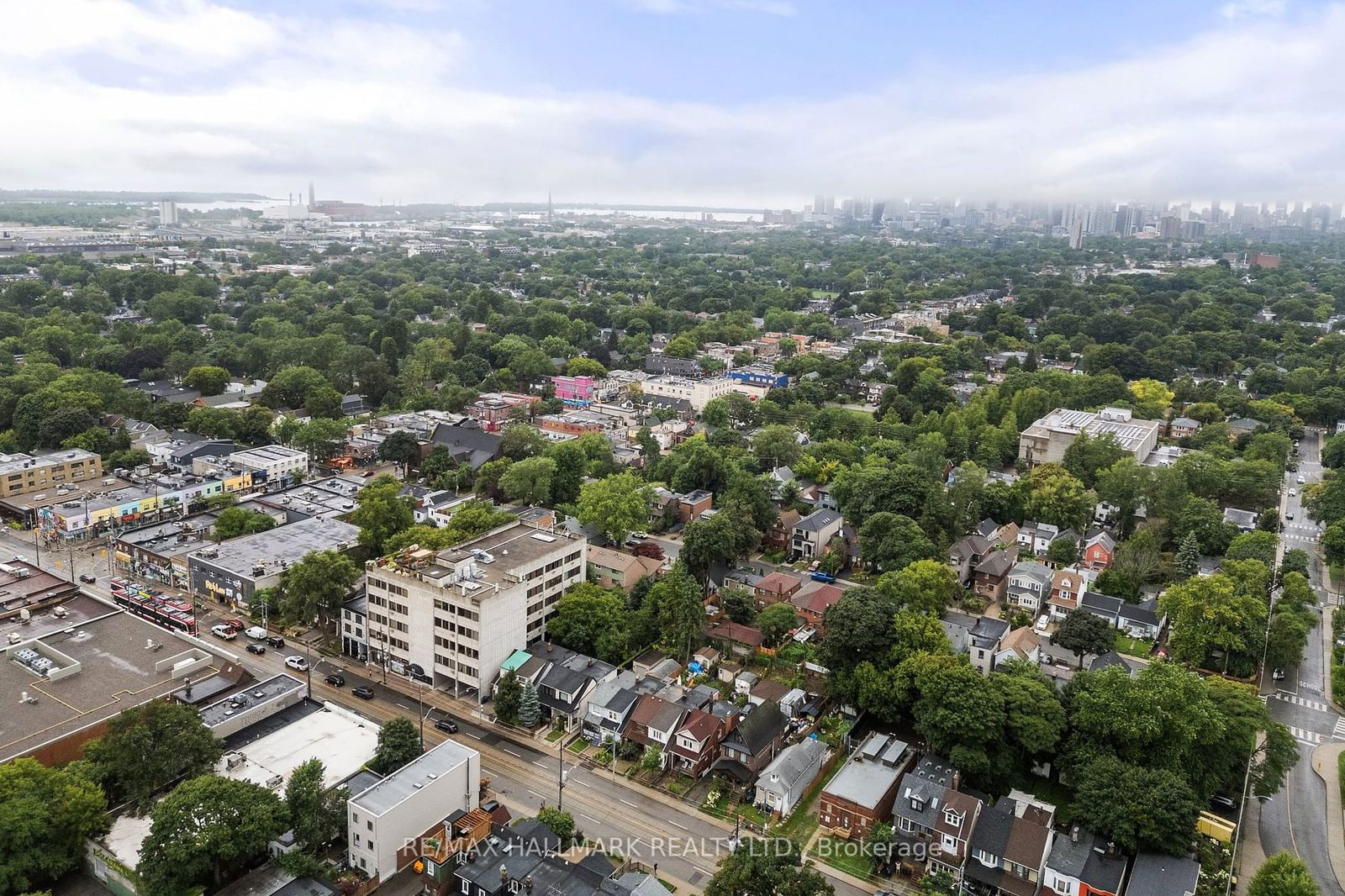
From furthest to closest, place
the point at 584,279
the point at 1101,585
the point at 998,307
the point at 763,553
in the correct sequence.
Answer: the point at 584,279, the point at 998,307, the point at 763,553, the point at 1101,585

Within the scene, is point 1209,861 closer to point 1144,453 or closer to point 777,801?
point 777,801

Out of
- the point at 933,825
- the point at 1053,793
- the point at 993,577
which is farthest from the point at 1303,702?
the point at 933,825

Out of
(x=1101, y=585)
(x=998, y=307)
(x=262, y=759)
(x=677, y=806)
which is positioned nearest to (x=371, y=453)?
(x=262, y=759)

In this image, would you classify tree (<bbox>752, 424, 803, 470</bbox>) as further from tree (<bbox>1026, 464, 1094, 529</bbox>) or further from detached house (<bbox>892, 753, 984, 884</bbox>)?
detached house (<bbox>892, 753, 984, 884</bbox>)

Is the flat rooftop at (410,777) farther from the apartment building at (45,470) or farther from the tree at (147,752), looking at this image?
the apartment building at (45,470)

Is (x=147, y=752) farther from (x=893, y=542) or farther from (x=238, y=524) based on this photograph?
(x=893, y=542)

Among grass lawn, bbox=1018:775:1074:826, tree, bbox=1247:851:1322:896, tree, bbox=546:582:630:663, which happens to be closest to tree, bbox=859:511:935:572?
grass lawn, bbox=1018:775:1074:826
